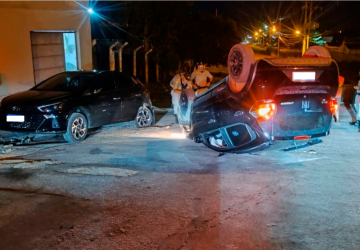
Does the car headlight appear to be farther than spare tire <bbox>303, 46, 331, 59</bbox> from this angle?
Yes

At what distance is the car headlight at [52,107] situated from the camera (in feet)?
28.3

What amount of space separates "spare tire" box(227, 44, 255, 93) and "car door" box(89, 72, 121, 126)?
383 centimetres

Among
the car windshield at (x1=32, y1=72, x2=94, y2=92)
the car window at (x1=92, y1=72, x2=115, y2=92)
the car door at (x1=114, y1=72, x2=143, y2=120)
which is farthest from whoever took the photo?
the car door at (x1=114, y1=72, x2=143, y2=120)

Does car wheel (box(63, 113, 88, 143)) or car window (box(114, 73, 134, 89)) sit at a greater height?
car window (box(114, 73, 134, 89))

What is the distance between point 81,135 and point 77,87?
1.18 meters

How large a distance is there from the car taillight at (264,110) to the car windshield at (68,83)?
4.61m

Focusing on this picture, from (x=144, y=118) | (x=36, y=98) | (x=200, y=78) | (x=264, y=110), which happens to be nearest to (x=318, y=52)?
(x=264, y=110)

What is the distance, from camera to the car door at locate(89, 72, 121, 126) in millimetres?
9664

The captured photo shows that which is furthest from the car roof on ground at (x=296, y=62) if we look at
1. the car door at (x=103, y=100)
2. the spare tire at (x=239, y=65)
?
the car door at (x=103, y=100)

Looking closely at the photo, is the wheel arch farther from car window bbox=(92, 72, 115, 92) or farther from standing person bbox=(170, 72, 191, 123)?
standing person bbox=(170, 72, 191, 123)

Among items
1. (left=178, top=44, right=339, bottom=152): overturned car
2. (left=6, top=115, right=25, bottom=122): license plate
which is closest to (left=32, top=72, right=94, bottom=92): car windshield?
(left=6, top=115, right=25, bottom=122): license plate

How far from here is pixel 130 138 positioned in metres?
9.36

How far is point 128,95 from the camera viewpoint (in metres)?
10.7

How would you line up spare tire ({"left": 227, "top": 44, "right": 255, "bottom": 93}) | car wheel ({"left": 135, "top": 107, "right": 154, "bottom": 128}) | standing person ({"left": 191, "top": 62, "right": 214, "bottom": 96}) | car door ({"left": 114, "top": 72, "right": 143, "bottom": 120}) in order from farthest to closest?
car wheel ({"left": 135, "top": 107, "right": 154, "bottom": 128}), standing person ({"left": 191, "top": 62, "right": 214, "bottom": 96}), car door ({"left": 114, "top": 72, "right": 143, "bottom": 120}), spare tire ({"left": 227, "top": 44, "right": 255, "bottom": 93})
